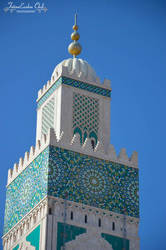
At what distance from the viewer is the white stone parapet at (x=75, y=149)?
2505cm

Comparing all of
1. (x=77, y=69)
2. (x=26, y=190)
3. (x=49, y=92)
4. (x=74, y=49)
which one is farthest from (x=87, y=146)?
(x=74, y=49)

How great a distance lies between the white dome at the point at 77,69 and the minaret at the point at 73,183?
3.8 inches

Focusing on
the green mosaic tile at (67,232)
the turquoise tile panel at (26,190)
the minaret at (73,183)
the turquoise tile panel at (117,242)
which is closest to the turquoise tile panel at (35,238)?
the minaret at (73,183)

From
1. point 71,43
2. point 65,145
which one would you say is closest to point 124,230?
point 65,145

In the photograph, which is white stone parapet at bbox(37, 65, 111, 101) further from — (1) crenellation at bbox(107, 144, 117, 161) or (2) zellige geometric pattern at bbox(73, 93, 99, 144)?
(1) crenellation at bbox(107, 144, 117, 161)

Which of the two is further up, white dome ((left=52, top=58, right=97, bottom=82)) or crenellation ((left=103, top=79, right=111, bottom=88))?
white dome ((left=52, top=58, right=97, bottom=82))

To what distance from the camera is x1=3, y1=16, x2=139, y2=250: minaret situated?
24109mm

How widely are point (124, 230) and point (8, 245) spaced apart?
10.7 feet

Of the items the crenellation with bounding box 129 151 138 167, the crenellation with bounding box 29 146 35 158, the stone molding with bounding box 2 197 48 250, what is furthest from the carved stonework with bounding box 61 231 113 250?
the crenellation with bounding box 29 146 35 158

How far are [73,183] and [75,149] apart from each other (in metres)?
1.03

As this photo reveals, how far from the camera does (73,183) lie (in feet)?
80.7

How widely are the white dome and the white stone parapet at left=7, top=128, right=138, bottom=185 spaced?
2.41 meters

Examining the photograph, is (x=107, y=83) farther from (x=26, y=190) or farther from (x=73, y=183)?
(x=26, y=190)

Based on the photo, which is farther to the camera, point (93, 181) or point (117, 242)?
point (93, 181)
